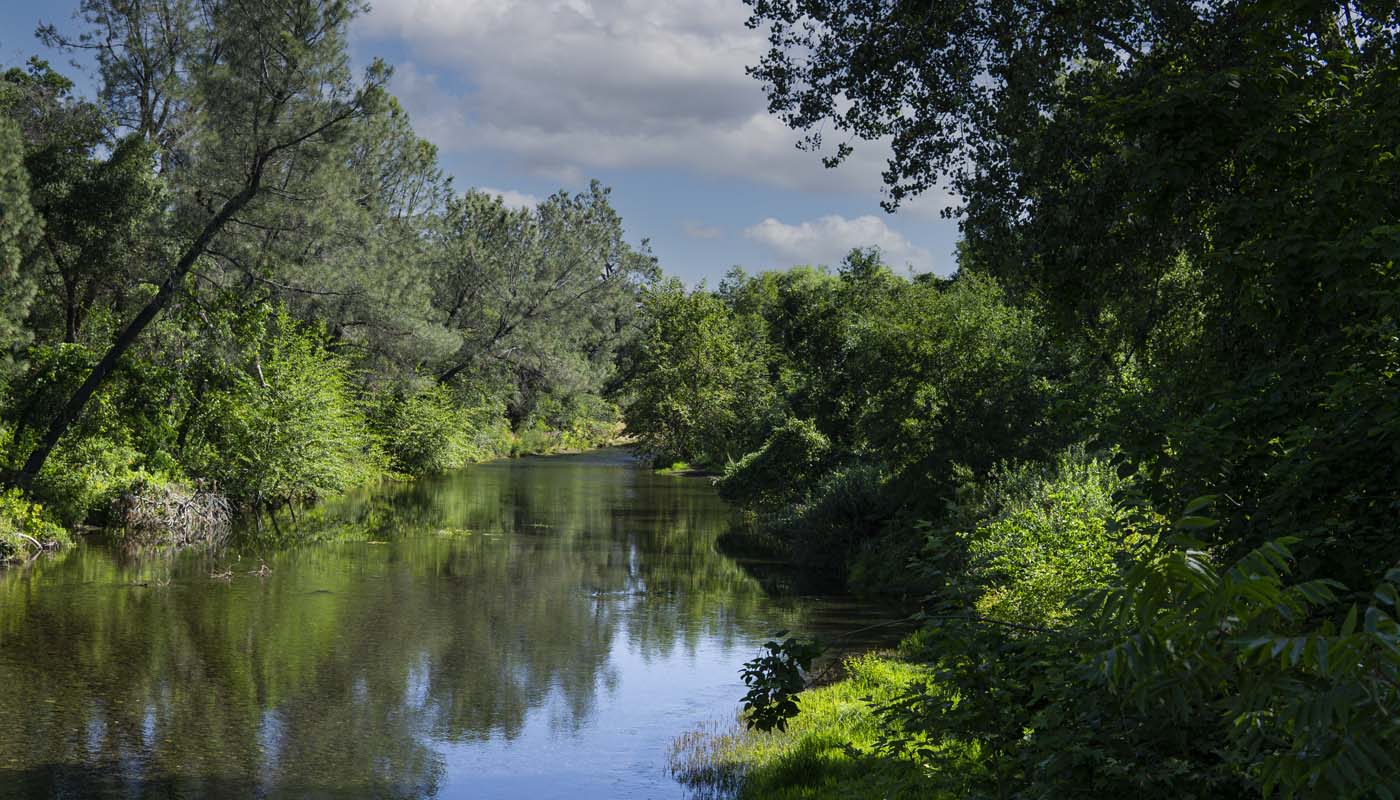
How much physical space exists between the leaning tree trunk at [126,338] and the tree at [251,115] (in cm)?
2

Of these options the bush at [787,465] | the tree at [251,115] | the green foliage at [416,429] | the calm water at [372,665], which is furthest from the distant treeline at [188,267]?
the bush at [787,465]

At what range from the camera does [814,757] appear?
33.7 ft

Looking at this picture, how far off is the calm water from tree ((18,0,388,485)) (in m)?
6.18

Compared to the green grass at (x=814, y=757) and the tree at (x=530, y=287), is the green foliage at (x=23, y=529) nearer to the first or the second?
the green grass at (x=814, y=757)

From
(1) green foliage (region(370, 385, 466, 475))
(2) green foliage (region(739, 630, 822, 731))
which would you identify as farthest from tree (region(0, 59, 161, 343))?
(2) green foliage (region(739, 630, 822, 731))

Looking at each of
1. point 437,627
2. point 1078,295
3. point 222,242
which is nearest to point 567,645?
point 437,627

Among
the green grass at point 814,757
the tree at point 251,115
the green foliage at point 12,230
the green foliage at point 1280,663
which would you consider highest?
the tree at point 251,115

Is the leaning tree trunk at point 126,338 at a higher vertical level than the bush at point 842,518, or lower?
higher

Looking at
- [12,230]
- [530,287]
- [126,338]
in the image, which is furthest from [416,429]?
[12,230]

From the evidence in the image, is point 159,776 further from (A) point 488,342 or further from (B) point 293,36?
(A) point 488,342

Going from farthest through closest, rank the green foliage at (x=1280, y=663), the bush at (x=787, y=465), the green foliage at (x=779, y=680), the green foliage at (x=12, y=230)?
the bush at (x=787, y=465) < the green foliage at (x=12, y=230) < the green foliage at (x=779, y=680) < the green foliage at (x=1280, y=663)

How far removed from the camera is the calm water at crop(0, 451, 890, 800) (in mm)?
10781

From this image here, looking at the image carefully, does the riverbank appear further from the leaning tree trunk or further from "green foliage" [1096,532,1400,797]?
"green foliage" [1096,532,1400,797]

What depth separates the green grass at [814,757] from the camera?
30.3ft
